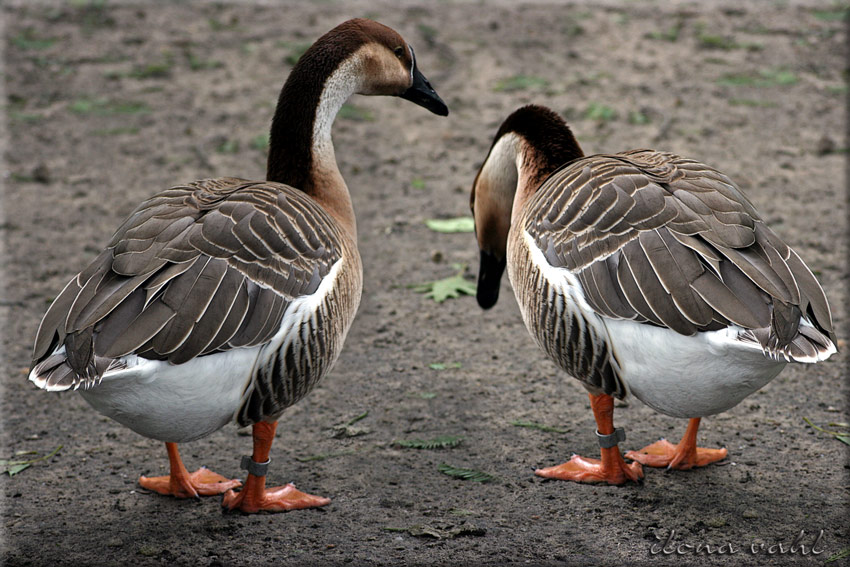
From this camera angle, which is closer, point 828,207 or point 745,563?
point 745,563

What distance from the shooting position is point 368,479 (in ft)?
11.4

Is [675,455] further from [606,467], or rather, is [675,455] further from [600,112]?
[600,112]

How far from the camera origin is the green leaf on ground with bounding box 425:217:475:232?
571cm

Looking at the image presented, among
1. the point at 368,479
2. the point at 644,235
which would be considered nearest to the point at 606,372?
the point at 644,235

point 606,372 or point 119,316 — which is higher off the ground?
point 119,316

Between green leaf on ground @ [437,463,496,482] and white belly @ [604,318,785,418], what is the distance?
2.56ft

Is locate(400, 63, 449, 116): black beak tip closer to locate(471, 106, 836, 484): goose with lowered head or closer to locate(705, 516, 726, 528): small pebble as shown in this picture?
locate(471, 106, 836, 484): goose with lowered head

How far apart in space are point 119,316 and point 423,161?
4.25m

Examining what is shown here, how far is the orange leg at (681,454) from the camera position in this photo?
3.43 metres

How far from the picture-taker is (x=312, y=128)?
12.3 feet

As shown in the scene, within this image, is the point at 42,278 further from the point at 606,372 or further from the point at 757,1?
the point at 757,1

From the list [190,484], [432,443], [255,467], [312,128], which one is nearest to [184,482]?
[190,484]

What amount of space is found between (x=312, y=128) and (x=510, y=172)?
3.43ft

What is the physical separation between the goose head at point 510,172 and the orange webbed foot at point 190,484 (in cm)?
170
